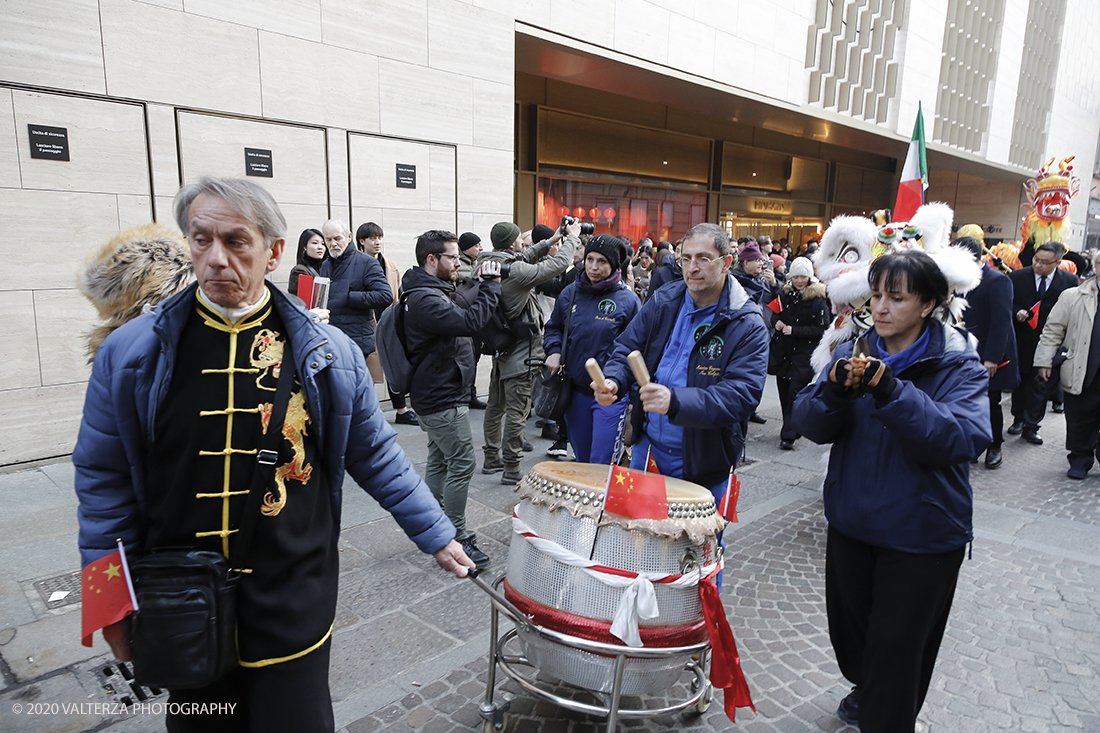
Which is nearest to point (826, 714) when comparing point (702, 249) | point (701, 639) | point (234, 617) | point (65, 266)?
point (701, 639)

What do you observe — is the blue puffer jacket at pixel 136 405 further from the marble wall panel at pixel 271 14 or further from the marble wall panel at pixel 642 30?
the marble wall panel at pixel 642 30

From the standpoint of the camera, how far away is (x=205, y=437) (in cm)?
177

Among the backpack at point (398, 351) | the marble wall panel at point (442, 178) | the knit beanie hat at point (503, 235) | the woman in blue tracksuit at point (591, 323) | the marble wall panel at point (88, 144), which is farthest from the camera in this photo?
the marble wall panel at point (442, 178)

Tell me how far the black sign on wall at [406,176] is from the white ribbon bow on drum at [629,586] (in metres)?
6.31

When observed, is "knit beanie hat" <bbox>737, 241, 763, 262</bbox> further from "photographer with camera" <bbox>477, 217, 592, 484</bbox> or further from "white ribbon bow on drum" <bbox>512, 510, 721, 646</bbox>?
"white ribbon bow on drum" <bbox>512, 510, 721, 646</bbox>

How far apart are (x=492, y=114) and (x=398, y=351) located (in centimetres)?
524

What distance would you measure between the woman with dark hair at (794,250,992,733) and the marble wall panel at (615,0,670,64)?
8308 millimetres

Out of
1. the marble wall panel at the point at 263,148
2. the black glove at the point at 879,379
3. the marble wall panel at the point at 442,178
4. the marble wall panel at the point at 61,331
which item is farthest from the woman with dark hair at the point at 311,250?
the black glove at the point at 879,379

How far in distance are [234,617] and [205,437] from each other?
0.47 metres

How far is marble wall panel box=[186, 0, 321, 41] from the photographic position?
6.15 meters

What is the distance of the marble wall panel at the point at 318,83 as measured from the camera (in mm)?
6609

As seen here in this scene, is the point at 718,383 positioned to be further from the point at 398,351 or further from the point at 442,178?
the point at 442,178

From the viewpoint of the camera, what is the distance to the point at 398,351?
4.29m

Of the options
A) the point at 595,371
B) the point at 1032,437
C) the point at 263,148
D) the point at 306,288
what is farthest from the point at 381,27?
the point at 1032,437
